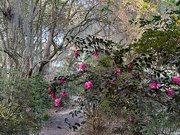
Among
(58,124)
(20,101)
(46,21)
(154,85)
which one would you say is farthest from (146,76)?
(58,124)

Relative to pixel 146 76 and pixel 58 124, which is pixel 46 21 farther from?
pixel 146 76

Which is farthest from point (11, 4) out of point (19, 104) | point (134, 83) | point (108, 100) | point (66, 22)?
point (134, 83)

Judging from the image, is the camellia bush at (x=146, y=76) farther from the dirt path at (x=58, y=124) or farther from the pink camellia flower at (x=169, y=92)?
the dirt path at (x=58, y=124)

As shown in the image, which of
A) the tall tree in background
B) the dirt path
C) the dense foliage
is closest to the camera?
the dense foliage

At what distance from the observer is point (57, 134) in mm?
5727

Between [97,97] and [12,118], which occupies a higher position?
[97,97]

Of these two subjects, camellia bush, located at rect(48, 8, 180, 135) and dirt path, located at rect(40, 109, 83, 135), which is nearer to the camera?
camellia bush, located at rect(48, 8, 180, 135)

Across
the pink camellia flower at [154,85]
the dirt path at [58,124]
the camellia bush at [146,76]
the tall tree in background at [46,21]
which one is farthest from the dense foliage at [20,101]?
the pink camellia flower at [154,85]

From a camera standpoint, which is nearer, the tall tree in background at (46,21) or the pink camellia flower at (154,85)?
the pink camellia flower at (154,85)

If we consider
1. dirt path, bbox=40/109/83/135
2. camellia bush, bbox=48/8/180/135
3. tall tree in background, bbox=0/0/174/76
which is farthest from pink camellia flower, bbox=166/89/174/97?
dirt path, bbox=40/109/83/135

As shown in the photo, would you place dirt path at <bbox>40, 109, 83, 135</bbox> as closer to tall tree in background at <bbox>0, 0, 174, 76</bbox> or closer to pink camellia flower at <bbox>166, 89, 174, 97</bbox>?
tall tree in background at <bbox>0, 0, 174, 76</bbox>

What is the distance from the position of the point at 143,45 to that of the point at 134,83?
35 cm

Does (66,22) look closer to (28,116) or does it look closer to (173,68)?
(28,116)

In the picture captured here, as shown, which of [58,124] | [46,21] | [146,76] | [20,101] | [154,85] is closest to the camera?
[154,85]
